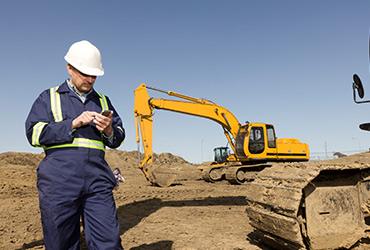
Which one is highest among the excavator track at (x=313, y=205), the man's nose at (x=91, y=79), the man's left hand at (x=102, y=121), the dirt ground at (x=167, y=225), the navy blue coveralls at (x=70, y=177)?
the man's nose at (x=91, y=79)

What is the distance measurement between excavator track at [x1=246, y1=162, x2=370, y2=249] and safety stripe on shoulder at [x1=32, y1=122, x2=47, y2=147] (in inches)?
103

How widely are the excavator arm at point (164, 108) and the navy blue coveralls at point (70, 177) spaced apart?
10589mm

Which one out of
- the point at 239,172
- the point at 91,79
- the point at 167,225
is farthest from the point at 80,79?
the point at 239,172

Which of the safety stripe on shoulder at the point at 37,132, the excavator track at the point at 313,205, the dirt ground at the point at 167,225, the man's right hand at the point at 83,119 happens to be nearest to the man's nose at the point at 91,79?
→ the man's right hand at the point at 83,119

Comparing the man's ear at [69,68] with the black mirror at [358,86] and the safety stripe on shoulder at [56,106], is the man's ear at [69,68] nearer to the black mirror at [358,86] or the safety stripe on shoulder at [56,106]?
the safety stripe on shoulder at [56,106]

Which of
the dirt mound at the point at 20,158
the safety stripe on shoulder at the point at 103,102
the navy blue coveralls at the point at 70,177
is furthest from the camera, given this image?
the dirt mound at the point at 20,158

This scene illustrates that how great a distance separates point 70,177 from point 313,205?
295 cm

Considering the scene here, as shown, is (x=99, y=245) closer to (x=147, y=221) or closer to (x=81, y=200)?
(x=81, y=200)

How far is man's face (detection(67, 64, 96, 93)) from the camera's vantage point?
2572 mm

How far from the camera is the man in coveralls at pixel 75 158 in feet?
7.79

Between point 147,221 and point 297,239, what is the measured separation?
3.70m

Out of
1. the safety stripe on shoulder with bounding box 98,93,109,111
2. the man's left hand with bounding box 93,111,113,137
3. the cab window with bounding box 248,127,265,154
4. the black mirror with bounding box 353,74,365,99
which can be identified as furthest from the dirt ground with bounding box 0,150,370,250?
the cab window with bounding box 248,127,265,154

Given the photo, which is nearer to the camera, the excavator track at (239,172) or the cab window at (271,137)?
the cab window at (271,137)

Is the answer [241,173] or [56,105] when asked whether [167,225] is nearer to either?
[56,105]
